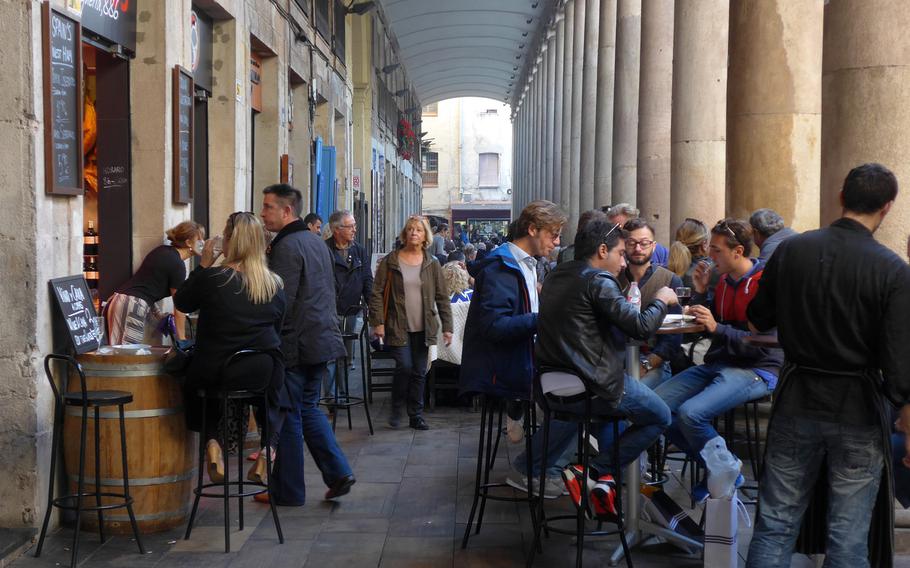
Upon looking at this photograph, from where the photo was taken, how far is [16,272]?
219 inches

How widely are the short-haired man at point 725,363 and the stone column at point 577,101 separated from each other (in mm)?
21365

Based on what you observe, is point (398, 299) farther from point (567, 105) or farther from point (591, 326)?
point (567, 105)

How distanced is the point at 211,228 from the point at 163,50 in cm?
319

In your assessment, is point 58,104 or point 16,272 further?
point 58,104

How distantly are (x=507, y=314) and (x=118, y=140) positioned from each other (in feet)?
13.5

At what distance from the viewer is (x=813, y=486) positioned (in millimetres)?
4164

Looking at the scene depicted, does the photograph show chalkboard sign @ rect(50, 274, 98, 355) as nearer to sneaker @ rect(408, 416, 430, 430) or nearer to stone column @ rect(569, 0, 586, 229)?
sneaker @ rect(408, 416, 430, 430)

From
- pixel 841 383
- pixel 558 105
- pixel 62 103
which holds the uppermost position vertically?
pixel 558 105

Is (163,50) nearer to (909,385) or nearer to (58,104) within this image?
(58,104)

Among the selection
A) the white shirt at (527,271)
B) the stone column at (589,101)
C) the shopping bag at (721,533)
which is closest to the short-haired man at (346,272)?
the white shirt at (527,271)

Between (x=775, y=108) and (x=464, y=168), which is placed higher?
(x=464, y=168)

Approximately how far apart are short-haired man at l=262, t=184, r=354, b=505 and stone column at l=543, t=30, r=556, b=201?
90.9ft

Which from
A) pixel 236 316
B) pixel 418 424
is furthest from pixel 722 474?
pixel 418 424

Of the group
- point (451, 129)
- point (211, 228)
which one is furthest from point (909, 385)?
point (451, 129)
